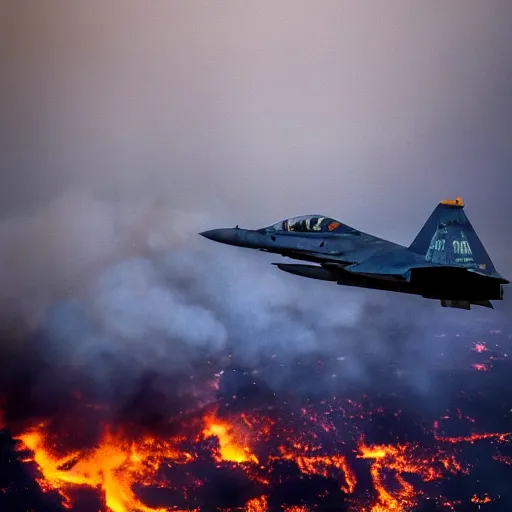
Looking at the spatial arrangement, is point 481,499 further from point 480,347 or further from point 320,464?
point 480,347

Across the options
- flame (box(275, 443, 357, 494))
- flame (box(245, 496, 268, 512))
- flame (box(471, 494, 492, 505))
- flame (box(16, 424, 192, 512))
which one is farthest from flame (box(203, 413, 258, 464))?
flame (box(471, 494, 492, 505))

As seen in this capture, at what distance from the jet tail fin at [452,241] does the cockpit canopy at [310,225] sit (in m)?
2.45

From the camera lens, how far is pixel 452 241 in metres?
16.6

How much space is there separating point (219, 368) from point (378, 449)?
758 inches

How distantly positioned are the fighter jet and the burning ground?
107 feet

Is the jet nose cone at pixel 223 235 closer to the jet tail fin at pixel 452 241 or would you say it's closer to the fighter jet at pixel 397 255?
the fighter jet at pixel 397 255

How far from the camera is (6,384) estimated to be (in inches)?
1657

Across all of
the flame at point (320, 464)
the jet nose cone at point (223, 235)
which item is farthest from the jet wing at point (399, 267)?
the flame at point (320, 464)

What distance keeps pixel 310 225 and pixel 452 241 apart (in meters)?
4.58

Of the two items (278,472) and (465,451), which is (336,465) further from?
(465,451)

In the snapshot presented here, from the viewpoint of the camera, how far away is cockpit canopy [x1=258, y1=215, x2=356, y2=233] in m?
18.1

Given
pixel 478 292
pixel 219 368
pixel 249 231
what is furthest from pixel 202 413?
pixel 478 292

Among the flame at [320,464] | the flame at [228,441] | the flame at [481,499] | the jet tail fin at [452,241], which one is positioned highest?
the jet tail fin at [452,241]

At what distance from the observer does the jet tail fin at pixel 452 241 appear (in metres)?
16.4
